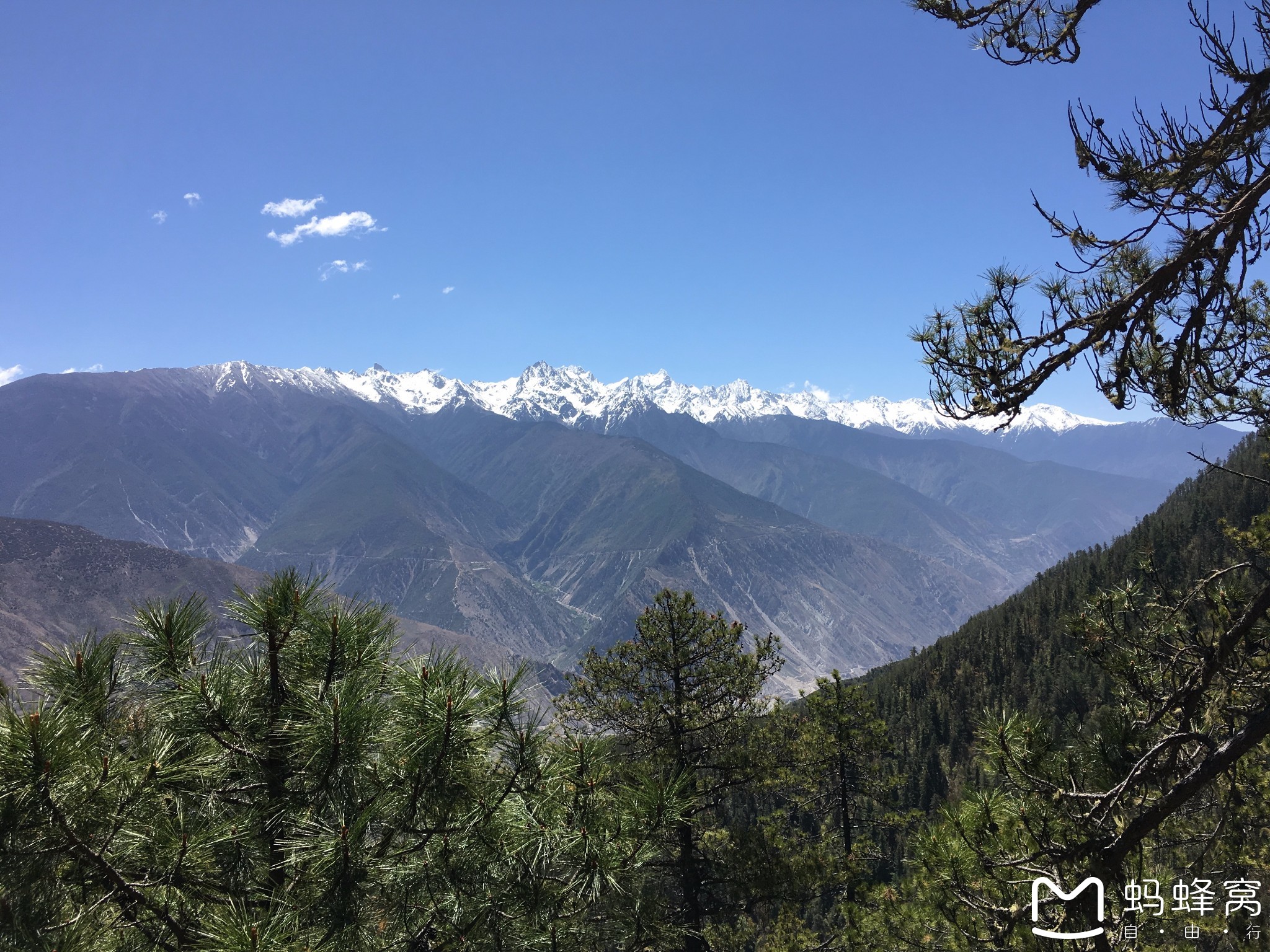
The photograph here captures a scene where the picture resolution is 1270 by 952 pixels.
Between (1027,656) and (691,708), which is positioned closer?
(691,708)

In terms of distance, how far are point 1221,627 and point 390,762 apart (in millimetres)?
7810

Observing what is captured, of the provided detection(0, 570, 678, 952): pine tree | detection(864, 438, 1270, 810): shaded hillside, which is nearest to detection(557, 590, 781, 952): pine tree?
detection(0, 570, 678, 952): pine tree

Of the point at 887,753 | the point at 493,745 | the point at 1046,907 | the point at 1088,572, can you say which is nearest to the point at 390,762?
the point at 493,745

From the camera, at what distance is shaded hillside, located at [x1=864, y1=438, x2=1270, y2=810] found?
106 metres

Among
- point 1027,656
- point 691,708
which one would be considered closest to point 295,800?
point 691,708

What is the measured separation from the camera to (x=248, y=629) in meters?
6.00

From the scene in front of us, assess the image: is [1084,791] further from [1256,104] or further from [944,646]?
[944,646]

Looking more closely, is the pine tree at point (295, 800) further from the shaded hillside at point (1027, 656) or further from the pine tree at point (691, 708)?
the shaded hillside at point (1027, 656)

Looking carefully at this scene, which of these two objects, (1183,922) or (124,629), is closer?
(124,629)

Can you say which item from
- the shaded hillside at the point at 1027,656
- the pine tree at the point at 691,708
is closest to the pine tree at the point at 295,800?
the pine tree at the point at 691,708

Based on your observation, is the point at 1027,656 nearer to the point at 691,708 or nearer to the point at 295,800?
the point at 691,708

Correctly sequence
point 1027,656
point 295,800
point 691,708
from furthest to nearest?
1. point 1027,656
2. point 691,708
3. point 295,800

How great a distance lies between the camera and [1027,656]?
12838cm

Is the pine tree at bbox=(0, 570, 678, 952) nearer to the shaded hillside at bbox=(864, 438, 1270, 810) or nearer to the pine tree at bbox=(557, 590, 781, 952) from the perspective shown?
the pine tree at bbox=(557, 590, 781, 952)
